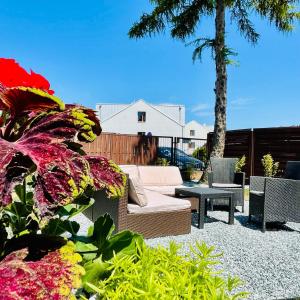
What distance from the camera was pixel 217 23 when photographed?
10.7 m

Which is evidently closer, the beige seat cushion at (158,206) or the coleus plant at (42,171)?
the coleus plant at (42,171)

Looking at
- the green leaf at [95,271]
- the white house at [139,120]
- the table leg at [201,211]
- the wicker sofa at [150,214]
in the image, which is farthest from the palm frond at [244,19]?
the white house at [139,120]

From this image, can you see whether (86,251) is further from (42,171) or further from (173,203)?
(173,203)

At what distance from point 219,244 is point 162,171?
273cm

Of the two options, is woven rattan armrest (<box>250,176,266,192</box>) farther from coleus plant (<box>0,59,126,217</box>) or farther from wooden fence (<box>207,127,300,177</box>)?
coleus plant (<box>0,59,126,217</box>)

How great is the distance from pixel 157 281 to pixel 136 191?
10.9 feet

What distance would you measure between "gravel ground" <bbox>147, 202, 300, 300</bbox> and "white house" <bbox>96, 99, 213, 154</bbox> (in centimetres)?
2966

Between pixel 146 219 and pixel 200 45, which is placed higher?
pixel 200 45

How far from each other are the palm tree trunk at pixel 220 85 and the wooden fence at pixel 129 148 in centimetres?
443

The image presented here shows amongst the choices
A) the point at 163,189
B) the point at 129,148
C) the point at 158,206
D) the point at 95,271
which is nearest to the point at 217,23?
the point at 129,148

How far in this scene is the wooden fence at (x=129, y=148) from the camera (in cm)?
1420

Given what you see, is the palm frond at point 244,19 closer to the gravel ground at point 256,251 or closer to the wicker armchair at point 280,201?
the gravel ground at point 256,251

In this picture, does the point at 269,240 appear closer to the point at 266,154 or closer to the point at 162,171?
the point at 162,171

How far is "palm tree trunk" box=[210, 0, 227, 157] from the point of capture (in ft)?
34.3
